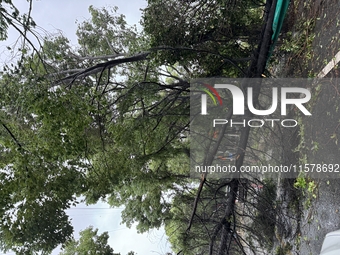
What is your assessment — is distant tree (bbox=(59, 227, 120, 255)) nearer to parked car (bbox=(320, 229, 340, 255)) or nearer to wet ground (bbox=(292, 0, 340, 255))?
wet ground (bbox=(292, 0, 340, 255))

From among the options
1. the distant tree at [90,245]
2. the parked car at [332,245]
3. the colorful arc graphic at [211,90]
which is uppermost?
the colorful arc graphic at [211,90]

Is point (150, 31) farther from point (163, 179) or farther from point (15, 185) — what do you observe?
point (163, 179)

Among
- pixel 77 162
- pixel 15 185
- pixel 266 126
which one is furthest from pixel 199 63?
pixel 15 185

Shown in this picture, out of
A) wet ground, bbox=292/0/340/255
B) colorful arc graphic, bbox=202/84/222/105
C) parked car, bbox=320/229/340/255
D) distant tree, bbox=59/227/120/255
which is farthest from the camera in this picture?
distant tree, bbox=59/227/120/255

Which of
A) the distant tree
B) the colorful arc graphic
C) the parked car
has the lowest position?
the parked car

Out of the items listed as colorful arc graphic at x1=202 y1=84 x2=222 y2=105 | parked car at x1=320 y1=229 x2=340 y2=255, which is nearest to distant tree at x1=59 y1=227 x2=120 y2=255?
colorful arc graphic at x1=202 y1=84 x2=222 y2=105

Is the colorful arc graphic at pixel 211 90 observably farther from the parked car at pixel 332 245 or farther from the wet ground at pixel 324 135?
the parked car at pixel 332 245

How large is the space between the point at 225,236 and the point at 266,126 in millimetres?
2764

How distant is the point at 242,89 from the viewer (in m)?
6.91

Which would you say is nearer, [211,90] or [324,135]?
[324,135]

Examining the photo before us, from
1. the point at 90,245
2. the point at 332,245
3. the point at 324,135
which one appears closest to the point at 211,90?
the point at 324,135

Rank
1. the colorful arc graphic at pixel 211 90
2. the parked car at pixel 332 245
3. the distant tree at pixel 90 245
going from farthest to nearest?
the distant tree at pixel 90 245
the colorful arc graphic at pixel 211 90
the parked car at pixel 332 245

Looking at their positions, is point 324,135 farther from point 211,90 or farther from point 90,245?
point 90,245

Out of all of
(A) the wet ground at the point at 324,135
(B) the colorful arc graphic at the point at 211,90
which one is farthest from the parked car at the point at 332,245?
(B) the colorful arc graphic at the point at 211,90
